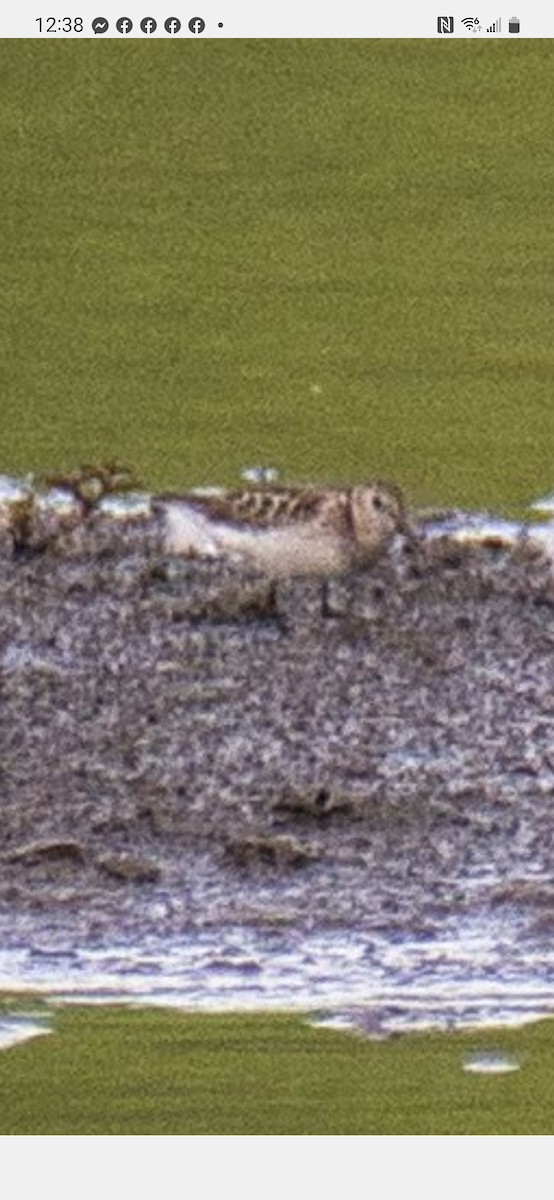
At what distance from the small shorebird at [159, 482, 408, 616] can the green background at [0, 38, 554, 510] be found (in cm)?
4

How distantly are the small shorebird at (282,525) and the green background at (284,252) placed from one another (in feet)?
0.13

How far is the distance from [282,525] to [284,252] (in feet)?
0.84

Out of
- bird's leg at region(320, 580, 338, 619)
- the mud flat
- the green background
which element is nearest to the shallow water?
the mud flat

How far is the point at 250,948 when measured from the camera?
1.96 meters

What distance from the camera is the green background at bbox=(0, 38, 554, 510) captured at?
193 centimetres

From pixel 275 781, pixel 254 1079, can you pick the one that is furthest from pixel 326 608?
pixel 254 1079

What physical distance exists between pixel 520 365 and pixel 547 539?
17 centimetres

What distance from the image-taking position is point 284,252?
1.93m

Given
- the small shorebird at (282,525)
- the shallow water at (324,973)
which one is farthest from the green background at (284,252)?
the shallow water at (324,973)

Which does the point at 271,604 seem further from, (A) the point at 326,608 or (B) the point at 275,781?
(B) the point at 275,781

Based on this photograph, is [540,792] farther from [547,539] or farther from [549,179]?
[549,179]

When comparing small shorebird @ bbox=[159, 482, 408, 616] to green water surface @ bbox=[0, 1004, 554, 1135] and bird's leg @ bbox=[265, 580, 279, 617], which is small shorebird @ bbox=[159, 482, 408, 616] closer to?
bird's leg @ bbox=[265, 580, 279, 617]

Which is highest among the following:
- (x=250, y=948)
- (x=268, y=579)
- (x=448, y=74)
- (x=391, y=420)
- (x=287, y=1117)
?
(x=448, y=74)

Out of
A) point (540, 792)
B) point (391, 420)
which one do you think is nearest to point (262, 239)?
point (391, 420)
